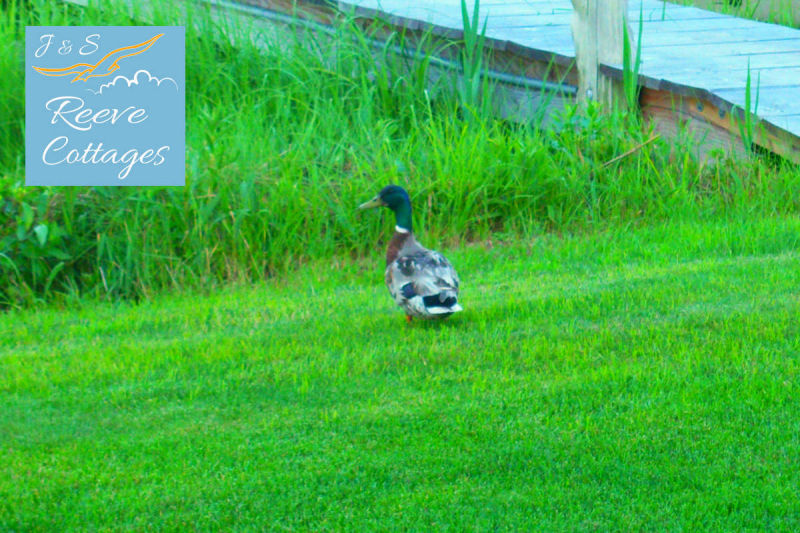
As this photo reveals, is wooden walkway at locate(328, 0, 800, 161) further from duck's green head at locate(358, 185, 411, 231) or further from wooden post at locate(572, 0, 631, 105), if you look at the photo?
duck's green head at locate(358, 185, 411, 231)

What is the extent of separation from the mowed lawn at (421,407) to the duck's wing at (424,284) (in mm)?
184

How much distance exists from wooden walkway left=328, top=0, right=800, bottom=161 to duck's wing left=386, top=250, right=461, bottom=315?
2990 millimetres

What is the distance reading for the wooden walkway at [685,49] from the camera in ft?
22.3

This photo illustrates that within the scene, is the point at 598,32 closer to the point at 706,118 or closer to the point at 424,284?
the point at 706,118

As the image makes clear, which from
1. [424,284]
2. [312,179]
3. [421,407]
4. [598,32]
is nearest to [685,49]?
[598,32]

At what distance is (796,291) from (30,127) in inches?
201

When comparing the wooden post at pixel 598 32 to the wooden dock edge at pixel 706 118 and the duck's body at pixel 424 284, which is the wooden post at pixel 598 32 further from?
the duck's body at pixel 424 284

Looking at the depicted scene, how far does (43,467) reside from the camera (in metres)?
3.46

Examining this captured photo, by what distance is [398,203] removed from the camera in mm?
5293

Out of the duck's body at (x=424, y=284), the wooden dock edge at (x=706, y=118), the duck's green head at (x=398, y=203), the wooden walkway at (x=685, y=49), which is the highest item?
the wooden walkway at (x=685, y=49)

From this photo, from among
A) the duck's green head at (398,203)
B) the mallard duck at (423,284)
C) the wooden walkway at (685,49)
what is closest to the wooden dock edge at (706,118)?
the wooden walkway at (685,49)

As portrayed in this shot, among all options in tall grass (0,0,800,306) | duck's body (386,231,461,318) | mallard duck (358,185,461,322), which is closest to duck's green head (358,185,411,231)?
mallard duck (358,185,461,322)

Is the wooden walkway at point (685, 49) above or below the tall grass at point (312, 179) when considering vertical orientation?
above

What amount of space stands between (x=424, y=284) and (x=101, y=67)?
3727 millimetres
